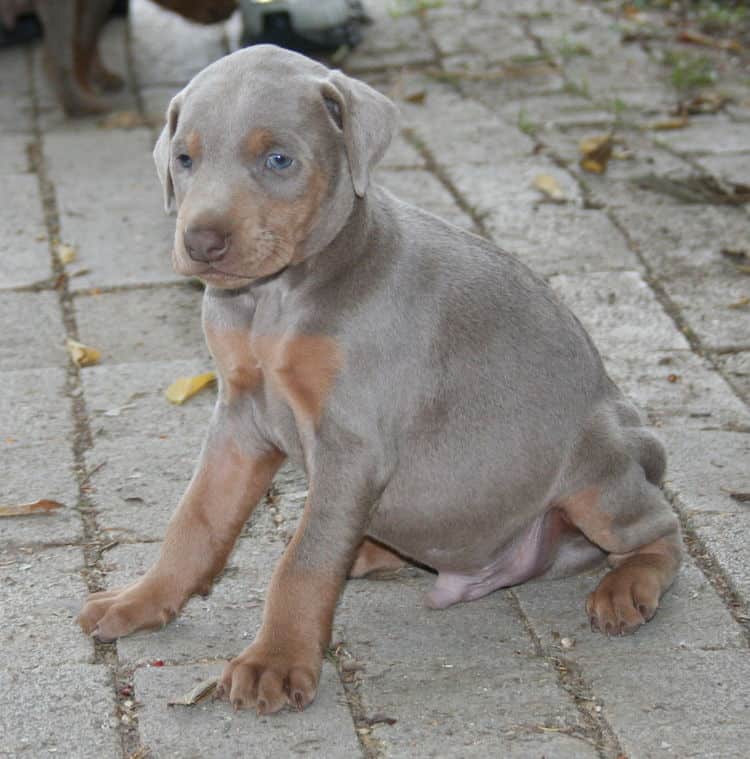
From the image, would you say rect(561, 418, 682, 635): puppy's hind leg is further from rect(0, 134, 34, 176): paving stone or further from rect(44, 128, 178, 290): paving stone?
rect(0, 134, 34, 176): paving stone

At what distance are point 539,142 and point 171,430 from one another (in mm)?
3344

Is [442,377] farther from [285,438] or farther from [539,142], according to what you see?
[539,142]

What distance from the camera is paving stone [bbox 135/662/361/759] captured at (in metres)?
3.27

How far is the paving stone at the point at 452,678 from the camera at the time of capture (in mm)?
A: 3307

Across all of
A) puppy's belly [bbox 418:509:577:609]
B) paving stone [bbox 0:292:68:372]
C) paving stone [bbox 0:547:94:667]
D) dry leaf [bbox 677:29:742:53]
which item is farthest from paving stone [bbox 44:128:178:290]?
dry leaf [bbox 677:29:742:53]

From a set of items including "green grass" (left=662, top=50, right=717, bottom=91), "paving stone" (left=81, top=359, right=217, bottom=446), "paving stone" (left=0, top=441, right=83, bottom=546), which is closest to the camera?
"paving stone" (left=0, top=441, right=83, bottom=546)

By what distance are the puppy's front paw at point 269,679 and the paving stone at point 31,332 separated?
88.0 inches

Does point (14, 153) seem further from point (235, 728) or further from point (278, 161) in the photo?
point (235, 728)

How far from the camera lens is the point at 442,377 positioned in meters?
3.69

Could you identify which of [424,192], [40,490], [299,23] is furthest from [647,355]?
[299,23]

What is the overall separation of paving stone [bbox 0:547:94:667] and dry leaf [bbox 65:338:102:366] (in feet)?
4.33

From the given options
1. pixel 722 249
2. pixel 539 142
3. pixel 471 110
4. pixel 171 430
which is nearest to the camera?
pixel 171 430

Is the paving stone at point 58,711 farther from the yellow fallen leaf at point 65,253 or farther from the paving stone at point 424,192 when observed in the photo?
the paving stone at point 424,192

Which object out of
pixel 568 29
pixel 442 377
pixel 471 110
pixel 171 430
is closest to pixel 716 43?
pixel 568 29
